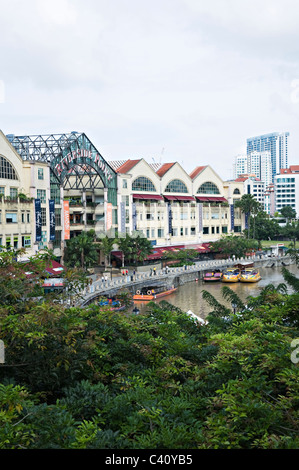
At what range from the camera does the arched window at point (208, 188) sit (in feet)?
274

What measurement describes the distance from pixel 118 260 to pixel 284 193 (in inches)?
4496

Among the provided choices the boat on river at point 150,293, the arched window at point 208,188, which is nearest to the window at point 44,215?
the boat on river at point 150,293

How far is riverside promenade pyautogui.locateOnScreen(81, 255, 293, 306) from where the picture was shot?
47.7m

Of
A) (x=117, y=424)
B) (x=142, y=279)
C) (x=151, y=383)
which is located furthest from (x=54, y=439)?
(x=142, y=279)

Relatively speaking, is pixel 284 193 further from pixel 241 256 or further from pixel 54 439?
pixel 54 439

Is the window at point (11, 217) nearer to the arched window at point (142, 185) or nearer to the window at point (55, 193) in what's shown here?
the window at point (55, 193)

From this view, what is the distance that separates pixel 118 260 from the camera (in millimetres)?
65938

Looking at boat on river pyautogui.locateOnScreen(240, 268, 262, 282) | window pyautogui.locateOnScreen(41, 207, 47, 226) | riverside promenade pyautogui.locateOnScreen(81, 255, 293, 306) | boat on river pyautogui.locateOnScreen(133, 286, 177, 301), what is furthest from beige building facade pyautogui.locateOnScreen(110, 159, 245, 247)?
boat on river pyautogui.locateOnScreen(240, 268, 262, 282)

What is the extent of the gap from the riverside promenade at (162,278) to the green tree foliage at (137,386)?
2838 cm

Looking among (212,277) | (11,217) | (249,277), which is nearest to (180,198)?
(212,277)

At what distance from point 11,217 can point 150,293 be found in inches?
642

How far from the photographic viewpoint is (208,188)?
279 ft

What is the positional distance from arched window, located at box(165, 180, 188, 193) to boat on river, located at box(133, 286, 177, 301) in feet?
84.0

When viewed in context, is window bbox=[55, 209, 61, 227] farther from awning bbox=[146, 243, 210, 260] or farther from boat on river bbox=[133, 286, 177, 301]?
boat on river bbox=[133, 286, 177, 301]
